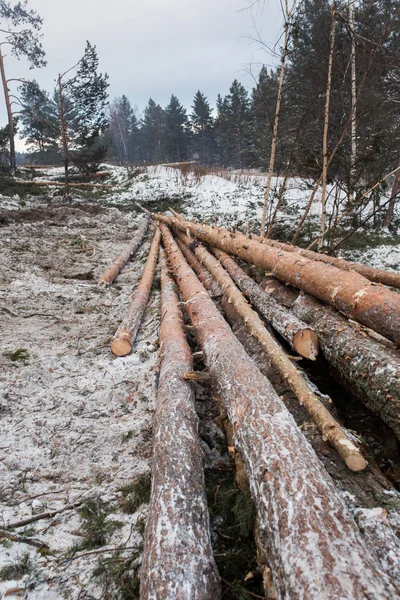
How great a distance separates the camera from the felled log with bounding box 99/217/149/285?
6574 mm

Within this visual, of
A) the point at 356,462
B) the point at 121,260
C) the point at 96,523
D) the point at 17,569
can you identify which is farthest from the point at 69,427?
the point at 121,260

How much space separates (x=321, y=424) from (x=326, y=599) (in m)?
1.13

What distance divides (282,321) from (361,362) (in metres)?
1.11

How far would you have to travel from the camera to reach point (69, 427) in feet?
9.39

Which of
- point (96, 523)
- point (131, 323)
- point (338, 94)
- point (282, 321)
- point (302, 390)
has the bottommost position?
point (96, 523)

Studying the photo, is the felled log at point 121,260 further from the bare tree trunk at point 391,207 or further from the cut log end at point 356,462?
the bare tree trunk at point 391,207

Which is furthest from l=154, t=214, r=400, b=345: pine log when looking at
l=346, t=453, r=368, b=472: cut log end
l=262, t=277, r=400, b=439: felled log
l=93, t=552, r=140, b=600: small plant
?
l=93, t=552, r=140, b=600: small plant

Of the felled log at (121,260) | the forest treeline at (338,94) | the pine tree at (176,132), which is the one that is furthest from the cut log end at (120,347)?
the pine tree at (176,132)

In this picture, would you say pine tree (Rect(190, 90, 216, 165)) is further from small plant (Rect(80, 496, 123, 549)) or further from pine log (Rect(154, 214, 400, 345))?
small plant (Rect(80, 496, 123, 549))

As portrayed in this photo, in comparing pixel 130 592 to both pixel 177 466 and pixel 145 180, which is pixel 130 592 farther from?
pixel 145 180

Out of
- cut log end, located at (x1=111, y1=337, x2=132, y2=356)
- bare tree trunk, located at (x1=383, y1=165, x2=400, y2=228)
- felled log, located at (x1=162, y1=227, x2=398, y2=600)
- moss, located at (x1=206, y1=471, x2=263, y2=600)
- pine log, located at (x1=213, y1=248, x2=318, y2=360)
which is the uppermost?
bare tree trunk, located at (x1=383, y1=165, x2=400, y2=228)

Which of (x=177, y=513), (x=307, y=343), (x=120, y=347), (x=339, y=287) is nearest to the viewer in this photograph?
(x=177, y=513)

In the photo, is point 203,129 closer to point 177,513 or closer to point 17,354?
point 17,354

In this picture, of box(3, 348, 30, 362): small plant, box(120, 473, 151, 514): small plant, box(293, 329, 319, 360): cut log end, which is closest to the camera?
box(120, 473, 151, 514): small plant
